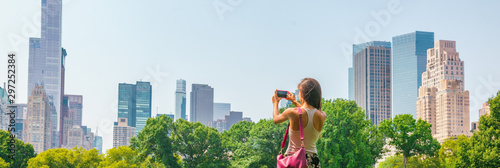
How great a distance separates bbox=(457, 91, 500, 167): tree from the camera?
3806 centimetres

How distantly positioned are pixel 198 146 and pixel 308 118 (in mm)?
57379

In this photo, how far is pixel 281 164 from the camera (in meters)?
8.65

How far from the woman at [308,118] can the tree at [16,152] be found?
188ft

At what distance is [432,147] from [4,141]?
4261 cm

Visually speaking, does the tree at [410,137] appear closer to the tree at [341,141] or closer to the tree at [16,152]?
the tree at [341,141]

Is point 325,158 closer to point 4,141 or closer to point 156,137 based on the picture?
point 156,137

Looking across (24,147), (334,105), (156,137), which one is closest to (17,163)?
(24,147)

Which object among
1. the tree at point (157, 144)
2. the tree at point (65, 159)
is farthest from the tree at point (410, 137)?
the tree at point (65, 159)

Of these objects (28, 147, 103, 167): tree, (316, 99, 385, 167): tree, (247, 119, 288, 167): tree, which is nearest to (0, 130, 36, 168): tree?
(28, 147, 103, 167): tree

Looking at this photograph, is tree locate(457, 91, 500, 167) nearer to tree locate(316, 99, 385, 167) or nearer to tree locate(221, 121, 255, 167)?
tree locate(316, 99, 385, 167)

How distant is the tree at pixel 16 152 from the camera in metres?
63.9

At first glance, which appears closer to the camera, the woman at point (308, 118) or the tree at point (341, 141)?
the woman at point (308, 118)

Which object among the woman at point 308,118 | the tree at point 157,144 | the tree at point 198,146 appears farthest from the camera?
the tree at point 198,146

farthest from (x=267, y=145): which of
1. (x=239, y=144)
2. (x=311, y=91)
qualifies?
(x=311, y=91)
